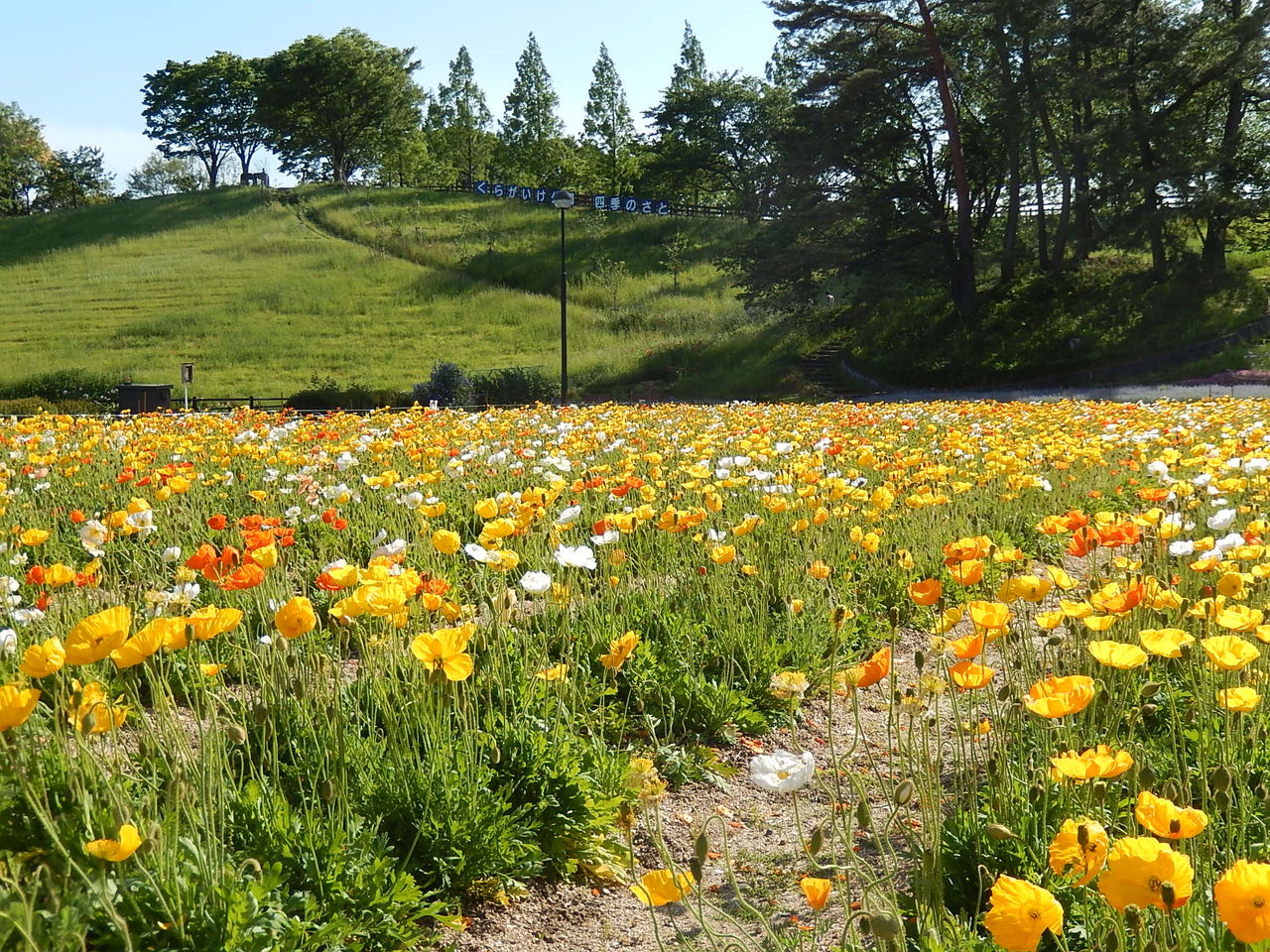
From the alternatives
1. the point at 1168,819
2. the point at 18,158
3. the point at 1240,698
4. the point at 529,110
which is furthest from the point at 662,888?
the point at 18,158

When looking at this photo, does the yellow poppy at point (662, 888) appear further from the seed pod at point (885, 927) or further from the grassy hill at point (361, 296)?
the grassy hill at point (361, 296)

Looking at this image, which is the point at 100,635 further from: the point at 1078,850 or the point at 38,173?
the point at 38,173

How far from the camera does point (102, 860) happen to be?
1720mm

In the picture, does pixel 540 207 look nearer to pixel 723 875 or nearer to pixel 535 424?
pixel 535 424

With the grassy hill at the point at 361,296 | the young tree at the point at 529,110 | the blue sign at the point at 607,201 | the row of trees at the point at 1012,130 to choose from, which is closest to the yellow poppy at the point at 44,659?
the row of trees at the point at 1012,130

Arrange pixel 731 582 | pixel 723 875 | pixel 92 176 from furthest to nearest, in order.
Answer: pixel 92 176 → pixel 731 582 → pixel 723 875

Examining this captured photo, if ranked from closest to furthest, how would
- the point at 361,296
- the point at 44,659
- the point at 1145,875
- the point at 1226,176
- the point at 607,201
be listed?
the point at 1145,875 < the point at 44,659 < the point at 1226,176 < the point at 361,296 < the point at 607,201

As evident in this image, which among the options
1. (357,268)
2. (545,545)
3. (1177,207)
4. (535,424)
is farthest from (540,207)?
(545,545)

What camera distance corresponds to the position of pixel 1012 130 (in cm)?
2759

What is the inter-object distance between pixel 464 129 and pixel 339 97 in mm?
9315

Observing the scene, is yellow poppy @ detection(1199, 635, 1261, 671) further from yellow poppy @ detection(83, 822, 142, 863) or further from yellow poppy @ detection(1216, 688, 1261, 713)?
yellow poppy @ detection(83, 822, 142, 863)

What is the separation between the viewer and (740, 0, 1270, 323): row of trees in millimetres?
24484

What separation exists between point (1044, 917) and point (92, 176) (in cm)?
10092

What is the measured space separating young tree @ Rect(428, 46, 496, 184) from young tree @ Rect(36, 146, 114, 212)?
29016mm
